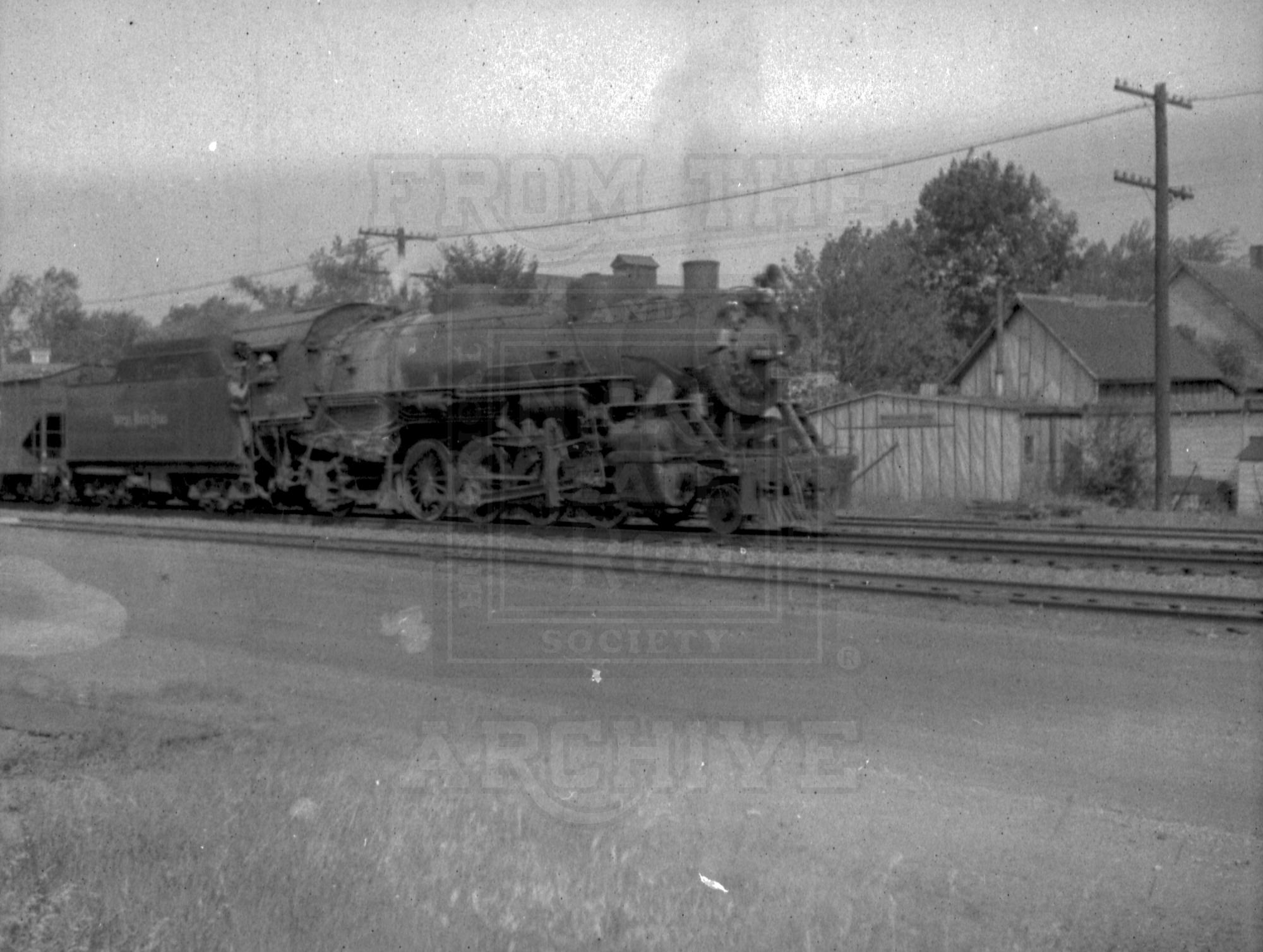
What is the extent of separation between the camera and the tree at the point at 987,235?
74.3 feet

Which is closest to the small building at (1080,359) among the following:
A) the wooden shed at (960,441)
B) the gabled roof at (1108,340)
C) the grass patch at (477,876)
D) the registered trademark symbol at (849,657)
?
the gabled roof at (1108,340)

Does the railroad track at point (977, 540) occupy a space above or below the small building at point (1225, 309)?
below

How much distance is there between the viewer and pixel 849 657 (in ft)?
28.0

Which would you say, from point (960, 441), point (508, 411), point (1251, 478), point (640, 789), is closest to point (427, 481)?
point (508, 411)

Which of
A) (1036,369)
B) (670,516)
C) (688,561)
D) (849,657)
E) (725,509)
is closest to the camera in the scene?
(849,657)

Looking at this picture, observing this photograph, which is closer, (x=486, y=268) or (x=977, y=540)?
(x=977, y=540)

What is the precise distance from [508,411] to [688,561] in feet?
15.4

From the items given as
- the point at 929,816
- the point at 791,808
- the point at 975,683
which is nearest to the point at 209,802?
the point at 791,808

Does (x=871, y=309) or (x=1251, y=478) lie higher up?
(x=871, y=309)

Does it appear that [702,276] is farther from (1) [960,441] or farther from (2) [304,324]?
(1) [960,441]

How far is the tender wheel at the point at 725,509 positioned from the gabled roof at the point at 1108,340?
384 inches

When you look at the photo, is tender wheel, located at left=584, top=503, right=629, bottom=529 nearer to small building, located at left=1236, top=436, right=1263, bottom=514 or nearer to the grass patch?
the grass patch

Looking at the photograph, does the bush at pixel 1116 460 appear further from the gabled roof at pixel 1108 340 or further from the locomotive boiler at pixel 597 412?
the locomotive boiler at pixel 597 412

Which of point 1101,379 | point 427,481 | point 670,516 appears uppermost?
point 1101,379
